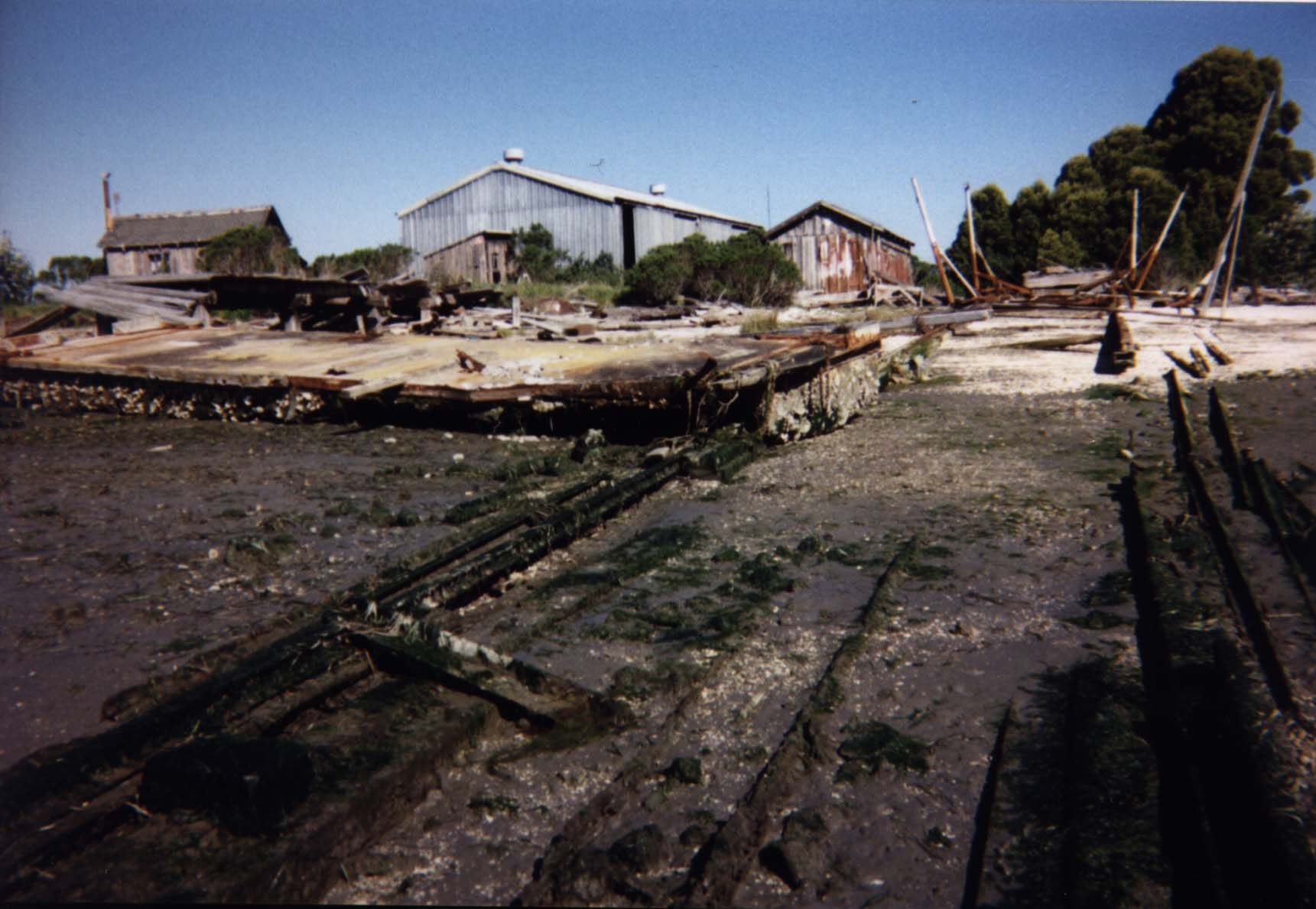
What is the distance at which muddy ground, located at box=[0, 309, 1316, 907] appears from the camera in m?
1.42

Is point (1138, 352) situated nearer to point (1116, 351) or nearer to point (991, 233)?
point (1116, 351)

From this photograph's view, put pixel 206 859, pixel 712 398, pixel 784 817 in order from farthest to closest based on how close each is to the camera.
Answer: pixel 712 398 < pixel 784 817 < pixel 206 859

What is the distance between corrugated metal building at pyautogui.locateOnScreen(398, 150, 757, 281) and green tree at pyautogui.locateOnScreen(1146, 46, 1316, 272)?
16083 millimetres

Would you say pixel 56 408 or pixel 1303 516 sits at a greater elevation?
pixel 56 408

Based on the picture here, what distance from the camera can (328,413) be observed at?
5867 mm

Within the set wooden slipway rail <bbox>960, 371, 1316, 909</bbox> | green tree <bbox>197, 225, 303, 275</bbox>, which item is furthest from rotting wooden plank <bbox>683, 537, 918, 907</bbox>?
green tree <bbox>197, 225, 303, 275</bbox>

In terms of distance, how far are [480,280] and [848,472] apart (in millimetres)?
24586

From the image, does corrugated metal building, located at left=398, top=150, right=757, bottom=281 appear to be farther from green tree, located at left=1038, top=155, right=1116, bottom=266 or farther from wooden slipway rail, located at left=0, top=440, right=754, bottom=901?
wooden slipway rail, located at left=0, top=440, right=754, bottom=901

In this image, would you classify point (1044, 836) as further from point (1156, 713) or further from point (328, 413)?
point (328, 413)

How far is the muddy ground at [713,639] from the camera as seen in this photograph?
1.42 meters

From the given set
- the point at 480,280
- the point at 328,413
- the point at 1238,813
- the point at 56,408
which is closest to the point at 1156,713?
the point at 1238,813

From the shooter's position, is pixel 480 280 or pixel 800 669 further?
pixel 480 280

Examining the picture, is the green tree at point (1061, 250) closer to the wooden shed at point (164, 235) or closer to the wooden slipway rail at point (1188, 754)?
the wooden slipway rail at point (1188, 754)

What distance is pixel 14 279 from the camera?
55.7 feet
